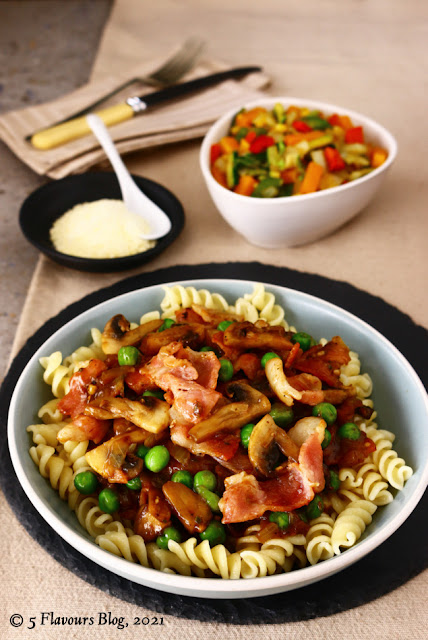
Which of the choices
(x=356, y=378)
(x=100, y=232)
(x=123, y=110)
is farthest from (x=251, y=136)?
(x=356, y=378)

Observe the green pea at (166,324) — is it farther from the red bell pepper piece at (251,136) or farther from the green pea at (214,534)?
the red bell pepper piece at (251,136)

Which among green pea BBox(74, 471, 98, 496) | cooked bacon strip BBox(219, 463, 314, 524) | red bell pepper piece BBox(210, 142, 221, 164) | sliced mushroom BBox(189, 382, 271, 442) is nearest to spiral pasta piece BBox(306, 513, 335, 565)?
cooked bacon strip BBox(219, 463, 314, 524)

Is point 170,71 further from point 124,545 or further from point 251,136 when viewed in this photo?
point 124,545

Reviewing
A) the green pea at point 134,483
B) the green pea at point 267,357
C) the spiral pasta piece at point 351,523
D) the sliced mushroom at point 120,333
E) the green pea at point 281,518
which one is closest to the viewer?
the spiral pasta piece at point 351,523

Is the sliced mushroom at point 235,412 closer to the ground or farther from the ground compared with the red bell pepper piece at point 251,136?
closer to the ground

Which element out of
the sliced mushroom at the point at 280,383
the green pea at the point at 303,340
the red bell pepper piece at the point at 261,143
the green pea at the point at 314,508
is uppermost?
the red bell pepper piece at the point at 261,143

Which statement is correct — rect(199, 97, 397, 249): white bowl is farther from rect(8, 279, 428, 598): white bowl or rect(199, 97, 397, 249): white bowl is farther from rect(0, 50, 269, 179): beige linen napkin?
rect(0, 50, 269, 179): beige linen napkin

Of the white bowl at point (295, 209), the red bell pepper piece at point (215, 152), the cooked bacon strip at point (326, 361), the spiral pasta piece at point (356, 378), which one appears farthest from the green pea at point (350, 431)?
the red bell pepper piece at point (215, 152)
